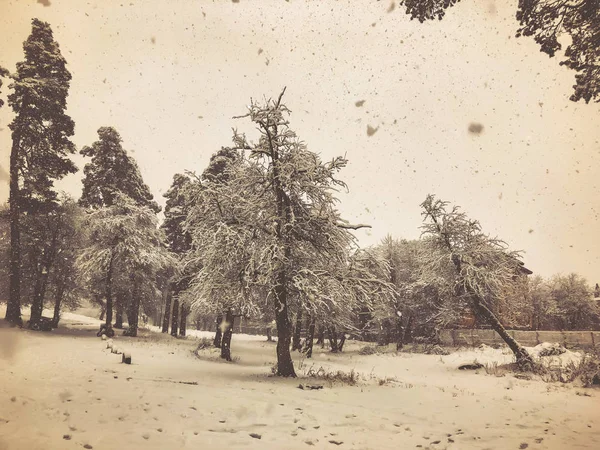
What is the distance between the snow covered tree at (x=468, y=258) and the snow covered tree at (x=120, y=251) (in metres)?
18.8

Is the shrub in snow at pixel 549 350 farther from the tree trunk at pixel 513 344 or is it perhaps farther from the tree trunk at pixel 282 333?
the tree trunk at pixel 282 333

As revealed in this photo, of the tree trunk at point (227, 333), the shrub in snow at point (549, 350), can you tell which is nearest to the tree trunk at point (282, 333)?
the tree trunk at point (227, 333)

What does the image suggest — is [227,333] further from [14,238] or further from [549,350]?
[549,350]

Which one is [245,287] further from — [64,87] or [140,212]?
[64,87]

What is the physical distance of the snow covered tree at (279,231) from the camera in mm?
11977

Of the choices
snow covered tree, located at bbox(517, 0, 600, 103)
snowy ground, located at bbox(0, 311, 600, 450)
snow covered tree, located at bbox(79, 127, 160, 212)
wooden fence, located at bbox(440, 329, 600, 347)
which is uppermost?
snow covered tree, located at bbox(79, 127, 160, 212)

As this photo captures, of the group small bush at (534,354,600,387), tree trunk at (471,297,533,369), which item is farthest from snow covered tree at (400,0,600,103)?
tree trunk at (471,297,533,369)

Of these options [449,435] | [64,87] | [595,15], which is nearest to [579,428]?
[449,435]

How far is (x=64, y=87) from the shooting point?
20.6 meters

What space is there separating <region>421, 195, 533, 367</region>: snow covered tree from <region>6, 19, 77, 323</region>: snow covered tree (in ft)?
74.8

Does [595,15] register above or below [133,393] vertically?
above

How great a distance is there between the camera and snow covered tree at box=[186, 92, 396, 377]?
12.0 metres

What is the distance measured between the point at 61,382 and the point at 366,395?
7.65 m

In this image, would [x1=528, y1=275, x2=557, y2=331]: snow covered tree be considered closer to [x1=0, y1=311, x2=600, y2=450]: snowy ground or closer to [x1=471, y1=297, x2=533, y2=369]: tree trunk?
[x1=471, y1=297, x2=533, y2=369]: tree trunk
